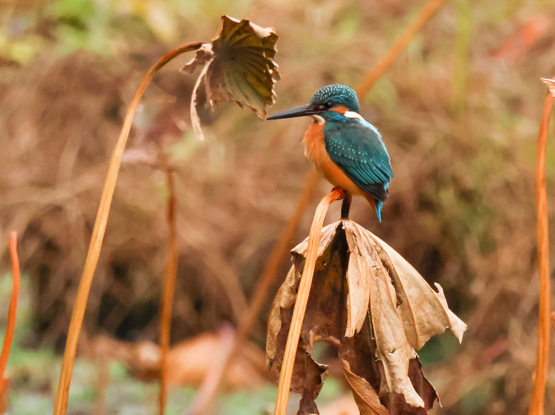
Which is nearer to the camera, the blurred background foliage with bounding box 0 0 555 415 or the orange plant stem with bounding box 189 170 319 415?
the orange plant stem with bounding box 189 170 319 415

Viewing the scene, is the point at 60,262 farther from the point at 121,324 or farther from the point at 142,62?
the point at 142,62

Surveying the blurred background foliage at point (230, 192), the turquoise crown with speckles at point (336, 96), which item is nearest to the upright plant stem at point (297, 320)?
the turquoise crown with speckles at point (336, 96)

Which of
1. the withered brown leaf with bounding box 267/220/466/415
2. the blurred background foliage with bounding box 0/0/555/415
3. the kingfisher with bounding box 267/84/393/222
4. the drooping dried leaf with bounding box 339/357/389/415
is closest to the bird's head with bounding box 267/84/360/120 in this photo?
the kingfisher with bounding box 267/84/393/222

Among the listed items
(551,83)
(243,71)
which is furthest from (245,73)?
(551,83)

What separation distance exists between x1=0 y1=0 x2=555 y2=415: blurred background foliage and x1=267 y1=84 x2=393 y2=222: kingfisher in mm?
1101

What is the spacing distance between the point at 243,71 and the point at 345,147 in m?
0.14

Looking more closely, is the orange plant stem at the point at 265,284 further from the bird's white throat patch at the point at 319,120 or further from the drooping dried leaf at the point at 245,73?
the drooping dried leaf at the point at 245,73

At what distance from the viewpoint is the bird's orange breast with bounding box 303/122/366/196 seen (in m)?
0.54

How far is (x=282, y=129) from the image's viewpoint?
1.93 meters

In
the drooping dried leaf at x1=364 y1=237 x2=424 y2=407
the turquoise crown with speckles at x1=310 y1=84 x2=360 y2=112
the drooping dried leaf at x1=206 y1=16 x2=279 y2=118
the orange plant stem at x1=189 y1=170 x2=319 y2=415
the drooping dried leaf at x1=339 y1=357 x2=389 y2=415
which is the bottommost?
the drooping dried leaf at x1=339 y1=357 x2=389 y2=415

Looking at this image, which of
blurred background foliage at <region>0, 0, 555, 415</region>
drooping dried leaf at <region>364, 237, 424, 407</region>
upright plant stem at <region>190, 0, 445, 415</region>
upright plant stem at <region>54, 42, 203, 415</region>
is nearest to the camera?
upright plant stem at <region>54, 42, 203, 415</region>

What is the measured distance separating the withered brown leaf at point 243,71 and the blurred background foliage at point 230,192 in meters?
1.19

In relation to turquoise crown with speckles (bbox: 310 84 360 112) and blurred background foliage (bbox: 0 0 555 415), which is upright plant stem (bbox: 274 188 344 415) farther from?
blurred background foliage (bbox: 0 0 555 415)

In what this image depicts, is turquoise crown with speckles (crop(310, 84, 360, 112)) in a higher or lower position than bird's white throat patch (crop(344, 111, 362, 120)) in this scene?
higher
